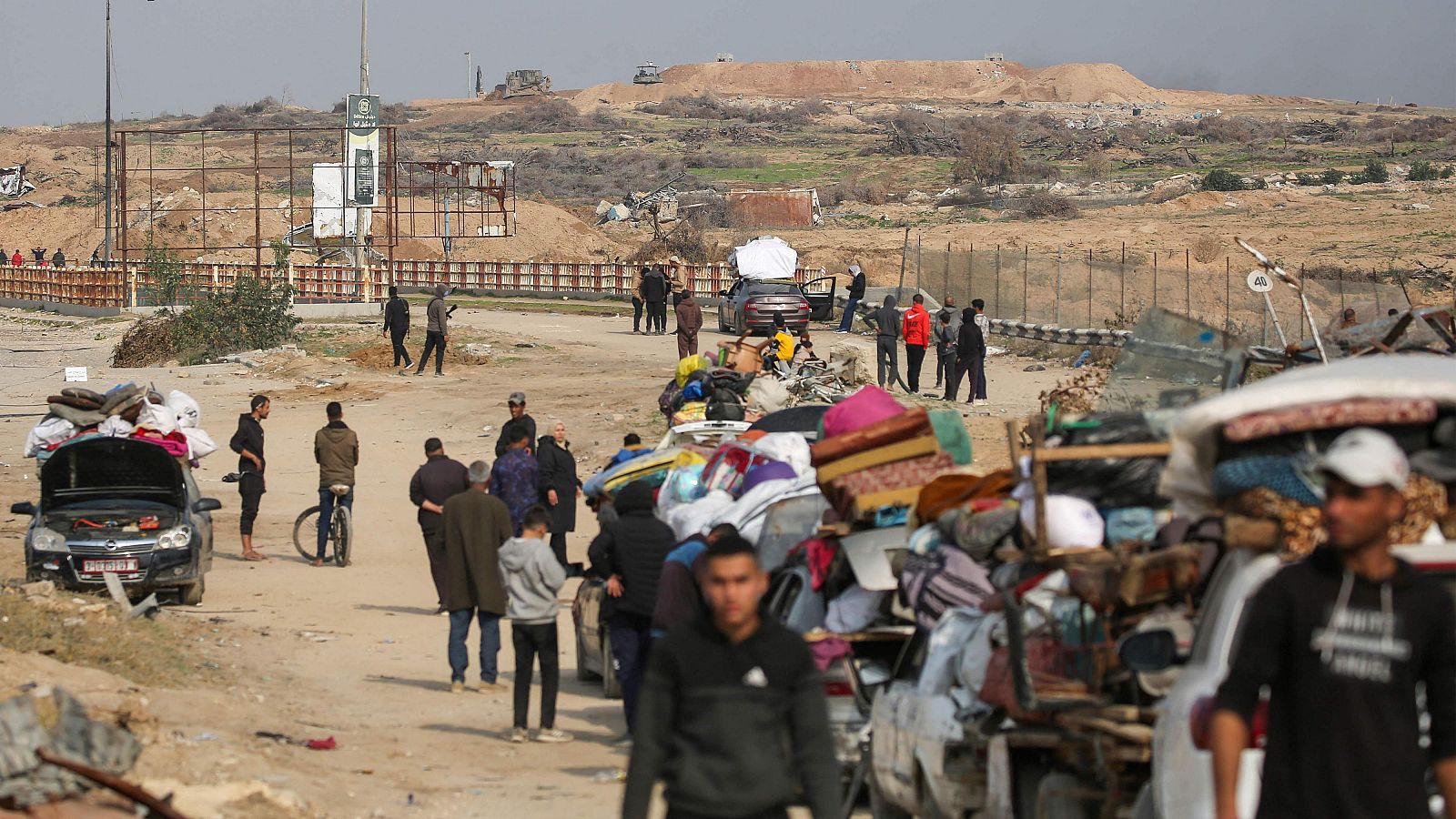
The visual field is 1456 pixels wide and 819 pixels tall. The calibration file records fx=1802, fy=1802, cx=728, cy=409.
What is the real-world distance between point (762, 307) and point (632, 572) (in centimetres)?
2830

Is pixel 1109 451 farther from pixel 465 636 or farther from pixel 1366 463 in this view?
pixel 465 636

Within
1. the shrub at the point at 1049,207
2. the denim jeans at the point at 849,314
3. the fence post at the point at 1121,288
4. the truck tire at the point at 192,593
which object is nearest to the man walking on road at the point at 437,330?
the denim jeans at the point at 849,314

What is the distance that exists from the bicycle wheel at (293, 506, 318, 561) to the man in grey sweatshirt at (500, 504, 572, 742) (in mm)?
8021

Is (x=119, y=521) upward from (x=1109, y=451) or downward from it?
downward

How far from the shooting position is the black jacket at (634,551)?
11000mm

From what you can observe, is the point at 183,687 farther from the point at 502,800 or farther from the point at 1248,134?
the point at 1248,134

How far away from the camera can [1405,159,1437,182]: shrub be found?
237ft

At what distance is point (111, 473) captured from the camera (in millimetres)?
16469

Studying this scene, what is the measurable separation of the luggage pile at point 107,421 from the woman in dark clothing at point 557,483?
11.7 feet

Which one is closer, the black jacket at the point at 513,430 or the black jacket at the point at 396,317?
the black jacket at the point at 513,430

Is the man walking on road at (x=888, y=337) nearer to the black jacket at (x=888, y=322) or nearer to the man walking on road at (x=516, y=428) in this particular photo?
the black jacket at (x=888, y=322)

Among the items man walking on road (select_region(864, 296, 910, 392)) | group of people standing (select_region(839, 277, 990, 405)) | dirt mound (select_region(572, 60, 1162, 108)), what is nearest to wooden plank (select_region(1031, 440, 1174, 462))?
→ group of people standing (select_region(839, 277, 990, 405))

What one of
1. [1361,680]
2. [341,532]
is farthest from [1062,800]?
[341,532]

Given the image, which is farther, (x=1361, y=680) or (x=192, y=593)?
(x=192, y=593)
